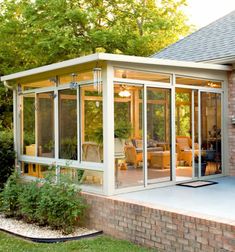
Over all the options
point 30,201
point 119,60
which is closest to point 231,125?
point 119,60

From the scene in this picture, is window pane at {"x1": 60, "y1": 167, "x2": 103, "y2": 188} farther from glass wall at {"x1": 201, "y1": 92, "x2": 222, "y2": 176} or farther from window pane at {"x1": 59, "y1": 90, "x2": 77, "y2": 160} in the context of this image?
glass wall at {"x1": 201, "y1": 92, "x2": 222, "y2": 176}

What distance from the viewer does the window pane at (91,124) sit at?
792cm

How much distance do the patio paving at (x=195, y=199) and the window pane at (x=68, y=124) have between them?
1668 mm

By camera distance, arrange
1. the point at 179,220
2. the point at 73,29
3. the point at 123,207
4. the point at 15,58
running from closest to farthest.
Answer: the point at 179,220 → the point at 123,207 → the point at 73,29 → the point at 15,58

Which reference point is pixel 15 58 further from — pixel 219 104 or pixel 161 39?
pixel 219 104

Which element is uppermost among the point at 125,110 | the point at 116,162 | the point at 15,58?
the point at 15,58

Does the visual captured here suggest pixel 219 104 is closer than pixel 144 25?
Yes

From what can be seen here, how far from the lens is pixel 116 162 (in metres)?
7.89

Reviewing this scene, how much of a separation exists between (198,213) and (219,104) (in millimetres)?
4789

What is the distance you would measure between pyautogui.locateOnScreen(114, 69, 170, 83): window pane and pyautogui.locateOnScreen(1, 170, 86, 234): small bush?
2.35 m

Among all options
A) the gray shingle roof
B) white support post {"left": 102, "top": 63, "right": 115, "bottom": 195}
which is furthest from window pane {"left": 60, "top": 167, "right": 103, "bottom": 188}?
the gray shingle roof

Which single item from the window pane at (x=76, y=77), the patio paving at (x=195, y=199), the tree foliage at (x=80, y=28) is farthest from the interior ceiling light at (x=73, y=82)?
the tree foliage at (x=80, y=28)

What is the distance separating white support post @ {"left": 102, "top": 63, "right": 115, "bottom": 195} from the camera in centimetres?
768

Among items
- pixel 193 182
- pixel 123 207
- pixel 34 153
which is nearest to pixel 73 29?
pixel 34 153
